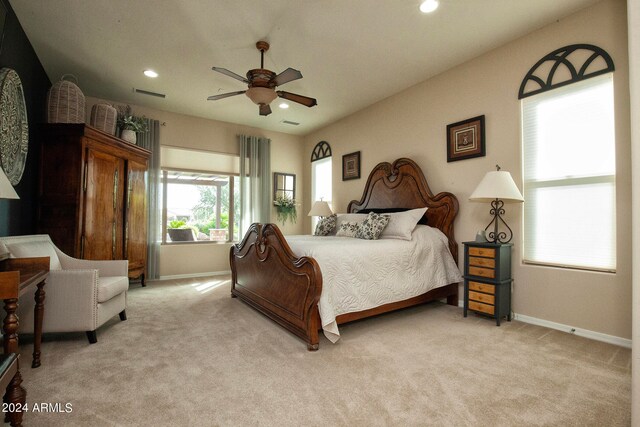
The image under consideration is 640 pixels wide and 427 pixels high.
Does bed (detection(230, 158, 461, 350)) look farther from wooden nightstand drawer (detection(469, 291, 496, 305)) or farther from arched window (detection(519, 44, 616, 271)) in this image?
arched window (detection(519, 44, 616, 271))

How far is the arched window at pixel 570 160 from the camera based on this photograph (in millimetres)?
2701

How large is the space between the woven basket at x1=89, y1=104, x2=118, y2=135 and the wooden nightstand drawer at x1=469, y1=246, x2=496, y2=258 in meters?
4.62

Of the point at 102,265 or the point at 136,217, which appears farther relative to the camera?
the point at 136,217

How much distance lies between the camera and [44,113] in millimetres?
3754

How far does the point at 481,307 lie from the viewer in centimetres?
316

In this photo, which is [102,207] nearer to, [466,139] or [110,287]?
[110,287]

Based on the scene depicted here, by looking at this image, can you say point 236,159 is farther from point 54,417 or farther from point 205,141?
point 54,417

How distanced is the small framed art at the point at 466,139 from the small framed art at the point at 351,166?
173 cm

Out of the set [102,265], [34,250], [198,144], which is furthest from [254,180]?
[34,250]

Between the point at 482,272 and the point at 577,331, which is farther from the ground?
the point at 482,272

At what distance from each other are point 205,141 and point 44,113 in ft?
7.65

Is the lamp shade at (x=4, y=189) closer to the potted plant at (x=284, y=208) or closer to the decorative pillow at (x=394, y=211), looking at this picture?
the decorative pillow at (x=394, y=211)

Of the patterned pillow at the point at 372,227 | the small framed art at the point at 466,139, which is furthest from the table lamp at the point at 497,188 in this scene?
the patterned pillow at the point at 372,227

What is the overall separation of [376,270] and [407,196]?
1717 mm
